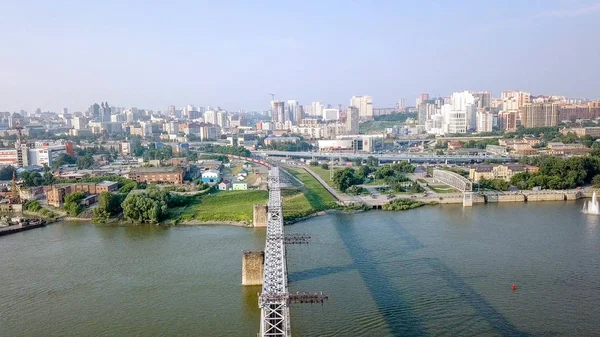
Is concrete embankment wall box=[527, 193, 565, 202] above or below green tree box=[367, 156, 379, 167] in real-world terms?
below

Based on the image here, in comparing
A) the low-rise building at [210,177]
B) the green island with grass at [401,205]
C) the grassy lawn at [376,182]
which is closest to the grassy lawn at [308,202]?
the green island with grass at [401,205]

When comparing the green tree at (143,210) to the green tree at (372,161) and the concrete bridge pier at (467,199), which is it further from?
the green tree at (372,161)

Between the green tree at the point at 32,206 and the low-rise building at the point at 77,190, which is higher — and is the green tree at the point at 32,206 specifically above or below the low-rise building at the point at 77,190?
below

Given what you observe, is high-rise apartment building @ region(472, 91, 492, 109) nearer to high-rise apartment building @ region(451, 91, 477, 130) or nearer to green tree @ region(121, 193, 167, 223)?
high-rise apartment building @ region(451, 91, 477, 130)

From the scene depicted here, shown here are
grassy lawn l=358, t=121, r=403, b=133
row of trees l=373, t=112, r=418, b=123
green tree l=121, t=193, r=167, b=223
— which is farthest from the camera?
row of trees l=373, t=112, r=418, b=123

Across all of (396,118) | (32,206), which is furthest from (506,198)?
(396,118)

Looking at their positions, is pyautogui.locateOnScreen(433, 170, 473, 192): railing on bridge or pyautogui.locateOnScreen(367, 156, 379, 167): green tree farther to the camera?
pyautogui.locateOnScreen(367, 156, 379, 167): green tree

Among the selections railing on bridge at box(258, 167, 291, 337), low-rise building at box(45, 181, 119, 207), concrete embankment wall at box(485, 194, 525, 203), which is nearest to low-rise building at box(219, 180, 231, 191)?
low-rise building at box(45, 181, 119, 207)
